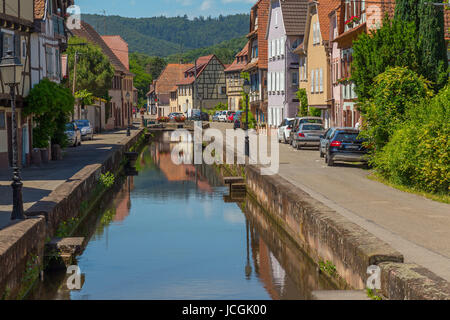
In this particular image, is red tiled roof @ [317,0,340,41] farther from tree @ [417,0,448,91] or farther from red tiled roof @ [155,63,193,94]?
red tiled roof @ [155,63,193,94]

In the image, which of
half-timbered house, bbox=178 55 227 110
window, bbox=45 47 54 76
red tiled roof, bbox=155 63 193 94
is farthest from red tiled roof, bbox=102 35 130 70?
red tiled roof, bbox=155 63 193 94

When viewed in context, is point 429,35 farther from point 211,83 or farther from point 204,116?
point 211,83

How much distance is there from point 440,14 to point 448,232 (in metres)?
14.0

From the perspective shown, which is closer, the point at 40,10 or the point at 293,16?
the point at 40,10

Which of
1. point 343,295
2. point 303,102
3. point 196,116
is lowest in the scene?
point 343,295

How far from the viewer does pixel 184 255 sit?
16.6 m

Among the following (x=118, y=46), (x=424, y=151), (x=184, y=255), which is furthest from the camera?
(x=118, y=46)

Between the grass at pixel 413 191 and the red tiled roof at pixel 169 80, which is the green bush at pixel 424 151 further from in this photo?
the red tiled roof at pixel 169 80

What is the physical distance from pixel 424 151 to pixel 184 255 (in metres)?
7.03

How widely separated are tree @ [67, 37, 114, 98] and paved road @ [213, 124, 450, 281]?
37404 mm

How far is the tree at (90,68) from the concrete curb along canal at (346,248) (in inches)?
1792

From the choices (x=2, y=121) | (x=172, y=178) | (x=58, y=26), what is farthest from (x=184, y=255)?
(x=58, y=26)

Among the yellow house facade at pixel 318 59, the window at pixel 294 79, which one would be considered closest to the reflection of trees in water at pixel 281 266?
the yellow house facade at pixel 318 59

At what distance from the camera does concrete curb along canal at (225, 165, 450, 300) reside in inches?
348
